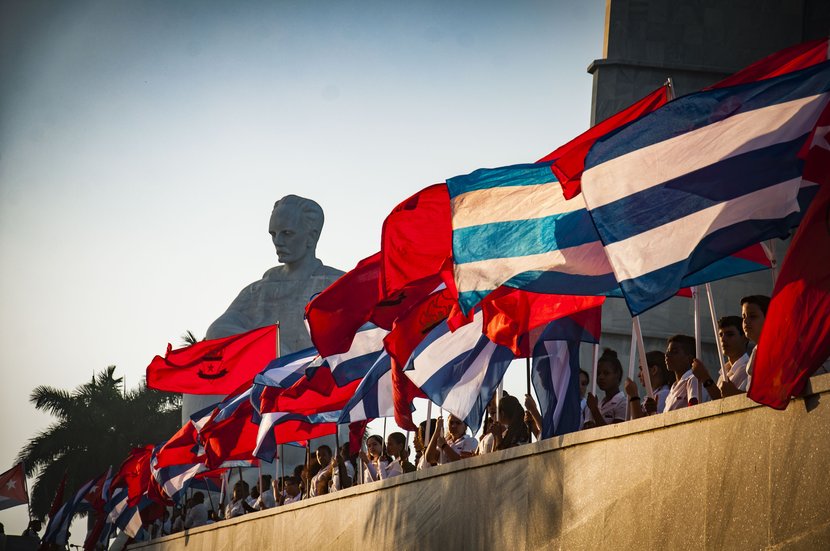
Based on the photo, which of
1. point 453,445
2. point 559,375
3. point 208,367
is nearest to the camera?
point 559,375

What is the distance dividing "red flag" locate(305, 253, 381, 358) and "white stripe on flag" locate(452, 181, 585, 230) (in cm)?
324

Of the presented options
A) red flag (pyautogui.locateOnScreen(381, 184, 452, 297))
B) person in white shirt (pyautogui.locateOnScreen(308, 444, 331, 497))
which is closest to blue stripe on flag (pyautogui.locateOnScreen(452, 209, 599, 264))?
red flag (pyautogui.locateOnScreen(381, 184, 452, 297))

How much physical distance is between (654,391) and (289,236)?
83.6 ft

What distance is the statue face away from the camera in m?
34.8

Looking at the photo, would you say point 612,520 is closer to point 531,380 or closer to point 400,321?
point 531,380

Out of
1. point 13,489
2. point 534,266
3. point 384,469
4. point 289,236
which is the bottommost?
point 13,489

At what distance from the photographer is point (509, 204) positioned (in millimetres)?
10164

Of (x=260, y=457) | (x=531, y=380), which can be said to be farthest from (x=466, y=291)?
(x=260, y=457)

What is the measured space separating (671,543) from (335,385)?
8516 mm

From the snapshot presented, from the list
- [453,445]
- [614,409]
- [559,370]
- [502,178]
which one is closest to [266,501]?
[453,445]

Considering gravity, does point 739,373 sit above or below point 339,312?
below

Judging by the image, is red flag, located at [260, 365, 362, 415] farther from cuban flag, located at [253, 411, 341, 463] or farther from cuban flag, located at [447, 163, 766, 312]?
cuban flag, located at [447, 163, 766, 312]

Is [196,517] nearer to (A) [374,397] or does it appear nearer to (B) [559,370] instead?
(A) [374,397]

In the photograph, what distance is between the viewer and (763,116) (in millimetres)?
7582
